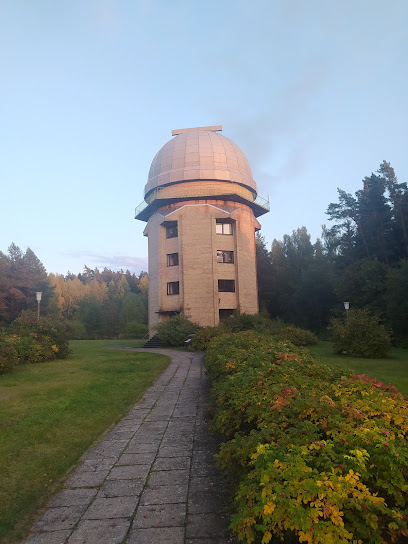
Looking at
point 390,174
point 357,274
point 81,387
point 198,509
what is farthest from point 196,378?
point 390,174

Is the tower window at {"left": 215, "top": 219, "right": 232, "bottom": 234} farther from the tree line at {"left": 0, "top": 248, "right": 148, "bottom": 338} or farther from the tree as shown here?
the tree

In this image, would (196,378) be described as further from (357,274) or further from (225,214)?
(357,274)

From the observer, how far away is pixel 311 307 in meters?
41.8

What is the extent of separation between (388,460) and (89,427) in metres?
5.37

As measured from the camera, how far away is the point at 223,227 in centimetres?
3122

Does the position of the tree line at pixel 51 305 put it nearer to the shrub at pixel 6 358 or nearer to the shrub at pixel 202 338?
the shrub at pixel 202 338

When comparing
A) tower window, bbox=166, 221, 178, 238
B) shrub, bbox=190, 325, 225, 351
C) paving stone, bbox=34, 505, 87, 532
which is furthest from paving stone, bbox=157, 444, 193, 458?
tower window, bbox=166, 221, 178, 238

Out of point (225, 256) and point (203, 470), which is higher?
point (225, 256)

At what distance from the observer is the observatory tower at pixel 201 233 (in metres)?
29.2

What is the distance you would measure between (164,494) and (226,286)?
86.4ft

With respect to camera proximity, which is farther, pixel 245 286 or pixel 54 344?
pixel 245 286

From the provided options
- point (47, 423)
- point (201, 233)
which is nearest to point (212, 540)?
point (47, 423)

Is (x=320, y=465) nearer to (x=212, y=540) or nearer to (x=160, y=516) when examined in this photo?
(x=212, y=540)

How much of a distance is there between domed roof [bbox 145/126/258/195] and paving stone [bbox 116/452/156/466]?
26.9m
